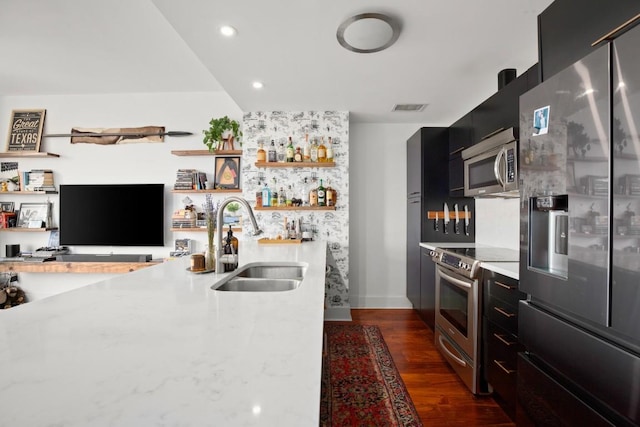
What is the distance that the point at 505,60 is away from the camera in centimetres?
238

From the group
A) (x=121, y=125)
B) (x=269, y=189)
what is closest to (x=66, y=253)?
(x=121, y=125)

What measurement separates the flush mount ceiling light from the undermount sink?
147cm

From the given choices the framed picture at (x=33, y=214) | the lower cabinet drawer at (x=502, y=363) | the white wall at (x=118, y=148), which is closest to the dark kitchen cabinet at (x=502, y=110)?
the lower cabinet drawer at (x=502, y=363)

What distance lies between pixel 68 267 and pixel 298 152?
2991 mm

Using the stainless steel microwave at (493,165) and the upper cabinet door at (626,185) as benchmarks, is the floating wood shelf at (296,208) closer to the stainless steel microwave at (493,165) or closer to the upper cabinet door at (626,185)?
the stainless steel microwave at (493,165)

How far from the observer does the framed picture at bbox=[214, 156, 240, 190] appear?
12.4 feet

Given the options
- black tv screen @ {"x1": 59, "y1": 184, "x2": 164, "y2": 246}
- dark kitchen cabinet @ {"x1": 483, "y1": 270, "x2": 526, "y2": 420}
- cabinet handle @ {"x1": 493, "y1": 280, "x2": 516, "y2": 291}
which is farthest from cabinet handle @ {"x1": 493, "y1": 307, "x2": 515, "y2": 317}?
black tv screen @ {"x1": 59, "y1": 184, "x2": 164, "y2": 246}

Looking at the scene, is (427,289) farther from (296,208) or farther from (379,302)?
(296,208)

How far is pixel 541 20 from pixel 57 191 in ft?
16.3

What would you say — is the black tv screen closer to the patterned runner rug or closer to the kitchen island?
the patterned runner rug

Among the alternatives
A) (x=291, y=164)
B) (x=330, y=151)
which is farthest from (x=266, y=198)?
(x=330, y=151)

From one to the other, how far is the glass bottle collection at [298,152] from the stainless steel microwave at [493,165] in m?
1.42

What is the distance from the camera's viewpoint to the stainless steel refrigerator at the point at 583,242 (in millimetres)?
939

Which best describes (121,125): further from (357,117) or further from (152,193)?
(357,117)
